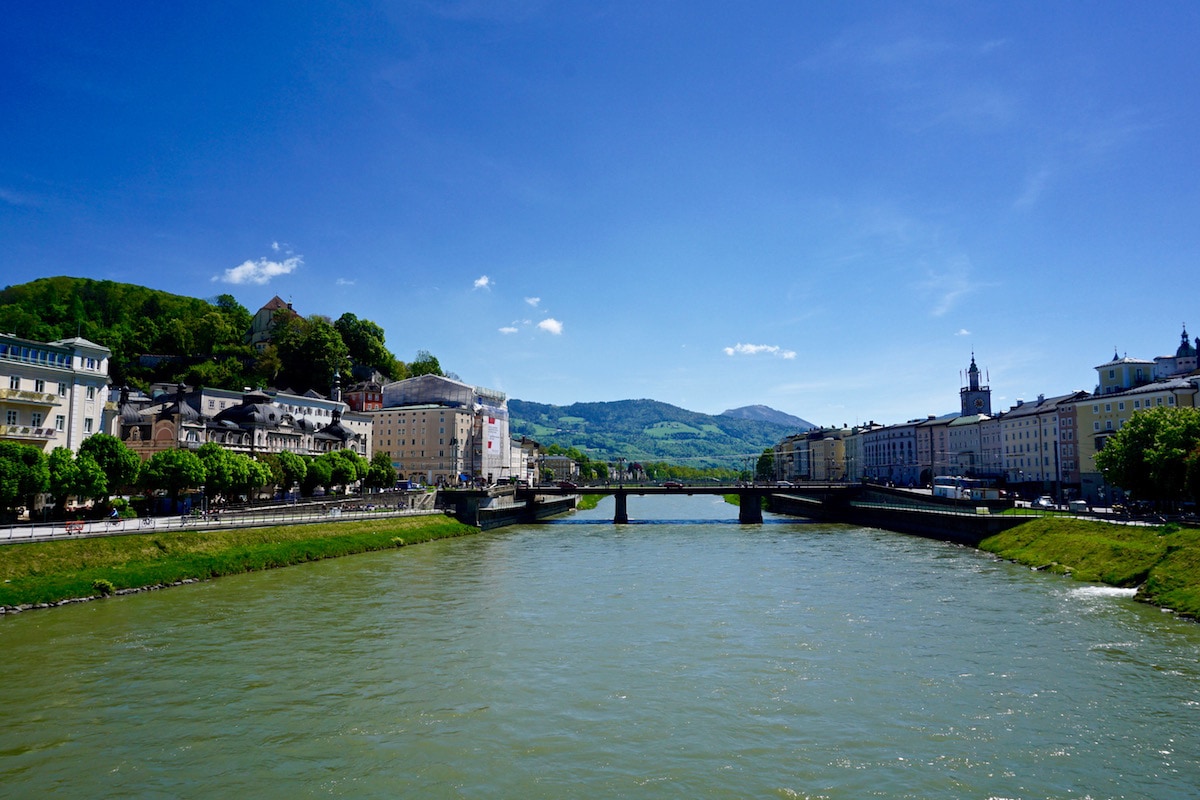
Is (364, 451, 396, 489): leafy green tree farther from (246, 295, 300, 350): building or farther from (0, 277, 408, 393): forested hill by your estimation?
(246, 295, 300, 350): building

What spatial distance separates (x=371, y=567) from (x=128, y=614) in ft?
60.9

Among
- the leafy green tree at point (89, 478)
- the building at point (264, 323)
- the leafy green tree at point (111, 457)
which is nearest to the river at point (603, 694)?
the leafy green tree at point (89, 478)

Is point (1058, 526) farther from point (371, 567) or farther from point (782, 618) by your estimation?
point (371, 567)

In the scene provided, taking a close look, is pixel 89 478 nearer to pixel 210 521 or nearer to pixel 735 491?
pixel 210 521

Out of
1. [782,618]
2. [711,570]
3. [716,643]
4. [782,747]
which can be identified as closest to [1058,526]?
[711,570]

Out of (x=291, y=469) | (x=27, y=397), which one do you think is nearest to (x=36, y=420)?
(x=27, y=397)

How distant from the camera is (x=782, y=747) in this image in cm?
1727

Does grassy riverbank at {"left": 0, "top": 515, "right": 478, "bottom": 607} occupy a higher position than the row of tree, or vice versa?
the row of tree

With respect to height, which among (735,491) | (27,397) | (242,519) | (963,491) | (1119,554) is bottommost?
(1119,554)

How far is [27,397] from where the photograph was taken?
52938mm

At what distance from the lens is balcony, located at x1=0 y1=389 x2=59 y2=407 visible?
2037 inches

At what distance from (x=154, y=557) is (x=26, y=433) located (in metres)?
20.8

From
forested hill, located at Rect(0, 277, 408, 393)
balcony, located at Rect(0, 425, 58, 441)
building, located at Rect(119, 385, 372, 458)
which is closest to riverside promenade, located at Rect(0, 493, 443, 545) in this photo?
balcony, located at Rect(0, 425, 58, 441)

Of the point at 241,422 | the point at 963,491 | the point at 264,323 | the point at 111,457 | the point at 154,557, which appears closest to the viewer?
the point at 154,557
